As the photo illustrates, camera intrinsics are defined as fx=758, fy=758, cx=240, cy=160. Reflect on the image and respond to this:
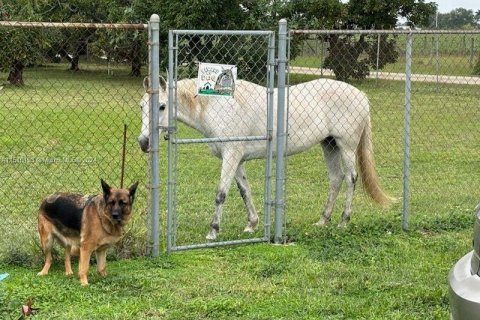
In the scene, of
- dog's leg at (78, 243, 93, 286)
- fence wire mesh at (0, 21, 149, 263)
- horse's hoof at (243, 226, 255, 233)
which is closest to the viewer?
dog's leg at (78, 243, 93, 286)

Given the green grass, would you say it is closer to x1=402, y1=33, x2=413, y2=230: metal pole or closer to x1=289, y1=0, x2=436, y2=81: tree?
x1=402, y1=33, x2=413, y2=230: metal pole

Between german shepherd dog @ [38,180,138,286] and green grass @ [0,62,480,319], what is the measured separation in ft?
0.68

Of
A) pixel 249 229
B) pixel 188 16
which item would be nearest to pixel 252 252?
pixel 249 229

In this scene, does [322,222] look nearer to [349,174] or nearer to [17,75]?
[349,174]

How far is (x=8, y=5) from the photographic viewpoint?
95.9 ft

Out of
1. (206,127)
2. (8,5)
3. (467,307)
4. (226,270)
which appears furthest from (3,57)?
(467,307)

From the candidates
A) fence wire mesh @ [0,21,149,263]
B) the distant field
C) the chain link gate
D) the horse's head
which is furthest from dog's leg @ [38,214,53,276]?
the distant field

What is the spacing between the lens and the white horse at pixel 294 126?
7727mm

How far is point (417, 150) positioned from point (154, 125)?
26.8 feet

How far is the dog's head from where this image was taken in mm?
5891

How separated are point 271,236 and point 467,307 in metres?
4.11

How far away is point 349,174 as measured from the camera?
8.59 meters

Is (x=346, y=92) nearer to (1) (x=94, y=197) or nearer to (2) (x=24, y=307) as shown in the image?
(1) (x=94, y=197)

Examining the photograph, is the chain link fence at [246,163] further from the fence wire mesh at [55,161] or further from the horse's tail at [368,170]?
the horse's tail at [368,170]
